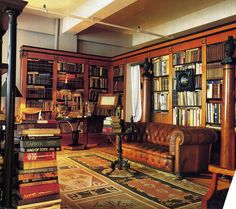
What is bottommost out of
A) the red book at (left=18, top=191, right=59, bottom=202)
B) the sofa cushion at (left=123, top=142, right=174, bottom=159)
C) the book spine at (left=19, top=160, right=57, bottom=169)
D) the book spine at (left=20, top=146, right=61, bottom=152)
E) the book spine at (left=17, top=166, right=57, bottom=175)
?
the sofa cushion at (left=123, top=142, right=174, bottom=159)

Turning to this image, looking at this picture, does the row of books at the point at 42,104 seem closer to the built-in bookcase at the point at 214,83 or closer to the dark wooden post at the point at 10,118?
the built-in bookcase at the point at 214,83

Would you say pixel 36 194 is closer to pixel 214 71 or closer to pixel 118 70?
pixel 214 71

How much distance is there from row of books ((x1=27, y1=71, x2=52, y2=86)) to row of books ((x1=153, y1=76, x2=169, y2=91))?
2.71m

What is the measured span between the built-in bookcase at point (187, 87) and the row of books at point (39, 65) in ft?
10.4

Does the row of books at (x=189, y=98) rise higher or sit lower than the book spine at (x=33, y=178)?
higher

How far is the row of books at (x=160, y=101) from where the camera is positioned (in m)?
5.57

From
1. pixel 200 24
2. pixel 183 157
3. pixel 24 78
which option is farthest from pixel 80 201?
pixel 200 24

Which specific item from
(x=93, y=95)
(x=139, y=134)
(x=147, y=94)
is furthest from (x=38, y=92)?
(x=139, y=134)

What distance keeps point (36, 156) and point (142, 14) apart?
5.47m

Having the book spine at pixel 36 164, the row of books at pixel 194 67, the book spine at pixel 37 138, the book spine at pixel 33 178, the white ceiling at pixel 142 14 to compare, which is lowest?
the book spine at pixel 33 178

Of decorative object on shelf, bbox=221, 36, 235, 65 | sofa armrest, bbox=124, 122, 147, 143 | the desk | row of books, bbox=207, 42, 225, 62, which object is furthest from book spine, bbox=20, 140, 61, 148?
the desk

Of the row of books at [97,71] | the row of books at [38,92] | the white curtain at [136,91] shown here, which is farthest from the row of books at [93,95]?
the row of books at [38,92]

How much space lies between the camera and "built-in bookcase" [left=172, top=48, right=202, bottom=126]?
4.83 meters

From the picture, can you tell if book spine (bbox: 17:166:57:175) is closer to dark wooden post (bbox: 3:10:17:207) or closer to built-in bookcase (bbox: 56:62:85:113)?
dark wooden post (bbox: 3:10:17:207)
